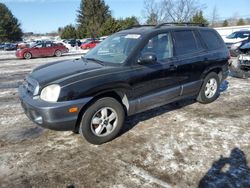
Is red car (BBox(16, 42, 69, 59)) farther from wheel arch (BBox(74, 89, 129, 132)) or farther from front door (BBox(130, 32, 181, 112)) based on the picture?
wheel arch (BBox(74, 89, 129, 132))

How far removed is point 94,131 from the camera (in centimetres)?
400

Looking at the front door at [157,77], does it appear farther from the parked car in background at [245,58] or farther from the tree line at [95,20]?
the tree line at [95,20]

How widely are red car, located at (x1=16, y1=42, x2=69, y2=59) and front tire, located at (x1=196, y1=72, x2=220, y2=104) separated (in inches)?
706

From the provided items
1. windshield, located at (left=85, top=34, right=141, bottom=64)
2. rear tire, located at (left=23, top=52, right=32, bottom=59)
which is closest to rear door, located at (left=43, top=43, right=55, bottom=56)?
rear tire, located at (left=23, top=52, right=32, bottom=59)

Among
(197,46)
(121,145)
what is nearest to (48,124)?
(121,145)

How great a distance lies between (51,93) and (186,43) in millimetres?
3047

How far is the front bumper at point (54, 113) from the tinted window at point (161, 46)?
63.5 inches

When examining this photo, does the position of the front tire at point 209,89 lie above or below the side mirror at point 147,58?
below

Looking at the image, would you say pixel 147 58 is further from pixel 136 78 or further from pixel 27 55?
pixel 27 55

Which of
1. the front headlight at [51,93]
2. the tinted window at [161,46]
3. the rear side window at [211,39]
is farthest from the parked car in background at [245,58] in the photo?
the front headlight at [51,93]

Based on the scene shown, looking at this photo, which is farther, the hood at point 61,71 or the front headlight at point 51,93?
the hood at point 61,71

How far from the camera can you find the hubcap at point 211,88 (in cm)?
594

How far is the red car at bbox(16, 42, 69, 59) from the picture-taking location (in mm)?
20391

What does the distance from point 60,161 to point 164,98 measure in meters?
2.27
